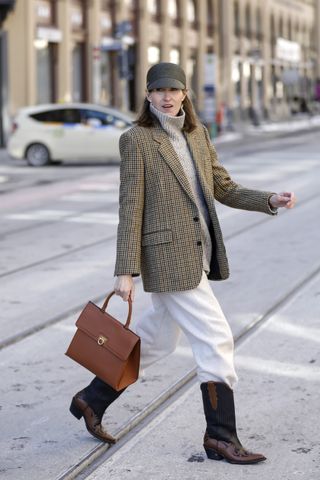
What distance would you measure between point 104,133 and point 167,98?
22916 millimetres

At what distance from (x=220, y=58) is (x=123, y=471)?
171ft

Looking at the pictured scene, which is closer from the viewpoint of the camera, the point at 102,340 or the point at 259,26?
the point at 102,340

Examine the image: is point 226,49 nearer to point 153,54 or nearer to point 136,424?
point 153,54

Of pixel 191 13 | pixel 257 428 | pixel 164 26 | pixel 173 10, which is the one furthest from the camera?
pixel 191 13

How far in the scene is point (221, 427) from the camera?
525cm

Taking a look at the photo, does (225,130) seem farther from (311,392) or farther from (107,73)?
(311,392)

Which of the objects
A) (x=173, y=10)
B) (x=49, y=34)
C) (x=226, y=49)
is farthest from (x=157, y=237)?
(x=226, y=49)

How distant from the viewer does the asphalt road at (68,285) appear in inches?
229

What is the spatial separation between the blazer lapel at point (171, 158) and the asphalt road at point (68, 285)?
1.27 metres

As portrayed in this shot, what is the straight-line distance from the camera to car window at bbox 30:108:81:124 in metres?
28.3

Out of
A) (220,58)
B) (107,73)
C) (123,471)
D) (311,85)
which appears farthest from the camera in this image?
(311,85)

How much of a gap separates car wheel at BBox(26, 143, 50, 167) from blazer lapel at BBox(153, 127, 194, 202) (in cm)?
2294

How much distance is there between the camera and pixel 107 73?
141 ft

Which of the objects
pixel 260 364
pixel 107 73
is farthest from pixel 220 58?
pixel 260 364
